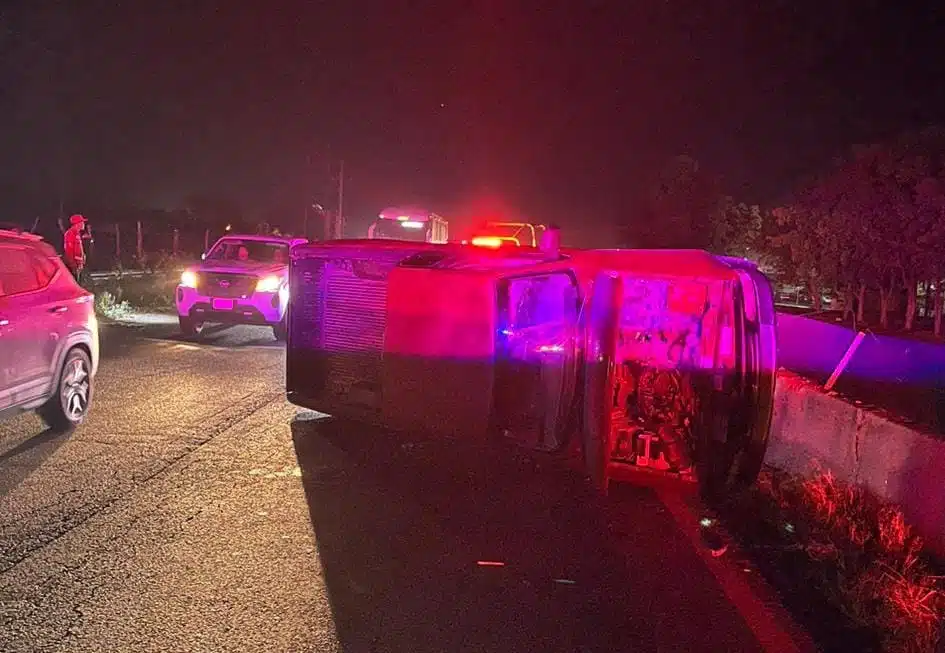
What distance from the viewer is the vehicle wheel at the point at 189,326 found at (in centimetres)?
1523

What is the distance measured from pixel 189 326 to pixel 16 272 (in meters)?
8.23

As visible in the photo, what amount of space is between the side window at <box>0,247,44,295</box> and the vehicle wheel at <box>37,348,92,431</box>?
802mm

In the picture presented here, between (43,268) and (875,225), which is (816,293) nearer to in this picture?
(875,225)

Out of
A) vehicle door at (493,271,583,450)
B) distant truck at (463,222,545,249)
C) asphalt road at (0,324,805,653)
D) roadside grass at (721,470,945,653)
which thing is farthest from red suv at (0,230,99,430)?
distant truck at (463,222,545,249)

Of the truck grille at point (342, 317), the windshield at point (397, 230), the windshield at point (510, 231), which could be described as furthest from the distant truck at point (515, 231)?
the truck grille at point (342, 317)

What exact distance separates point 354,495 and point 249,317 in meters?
9.12

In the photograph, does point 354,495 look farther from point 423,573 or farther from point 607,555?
point 607,555

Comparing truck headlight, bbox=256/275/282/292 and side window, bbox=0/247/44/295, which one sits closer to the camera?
side window, bbox=0/247/44/295

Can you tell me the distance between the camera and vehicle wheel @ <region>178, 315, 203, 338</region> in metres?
15.2

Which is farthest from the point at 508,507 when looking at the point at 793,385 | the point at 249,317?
the point at 249,317

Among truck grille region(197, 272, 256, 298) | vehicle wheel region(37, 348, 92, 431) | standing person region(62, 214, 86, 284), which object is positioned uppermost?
standing person region(62, 214, 86, 284)

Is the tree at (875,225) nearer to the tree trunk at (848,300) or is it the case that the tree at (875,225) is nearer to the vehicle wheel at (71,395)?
the tree trunk at (848,300)

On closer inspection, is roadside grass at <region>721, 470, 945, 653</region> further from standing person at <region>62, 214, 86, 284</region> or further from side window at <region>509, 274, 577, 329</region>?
standing person at <region>62, 214, 86, 284</region>

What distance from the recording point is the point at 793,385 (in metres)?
7.78
